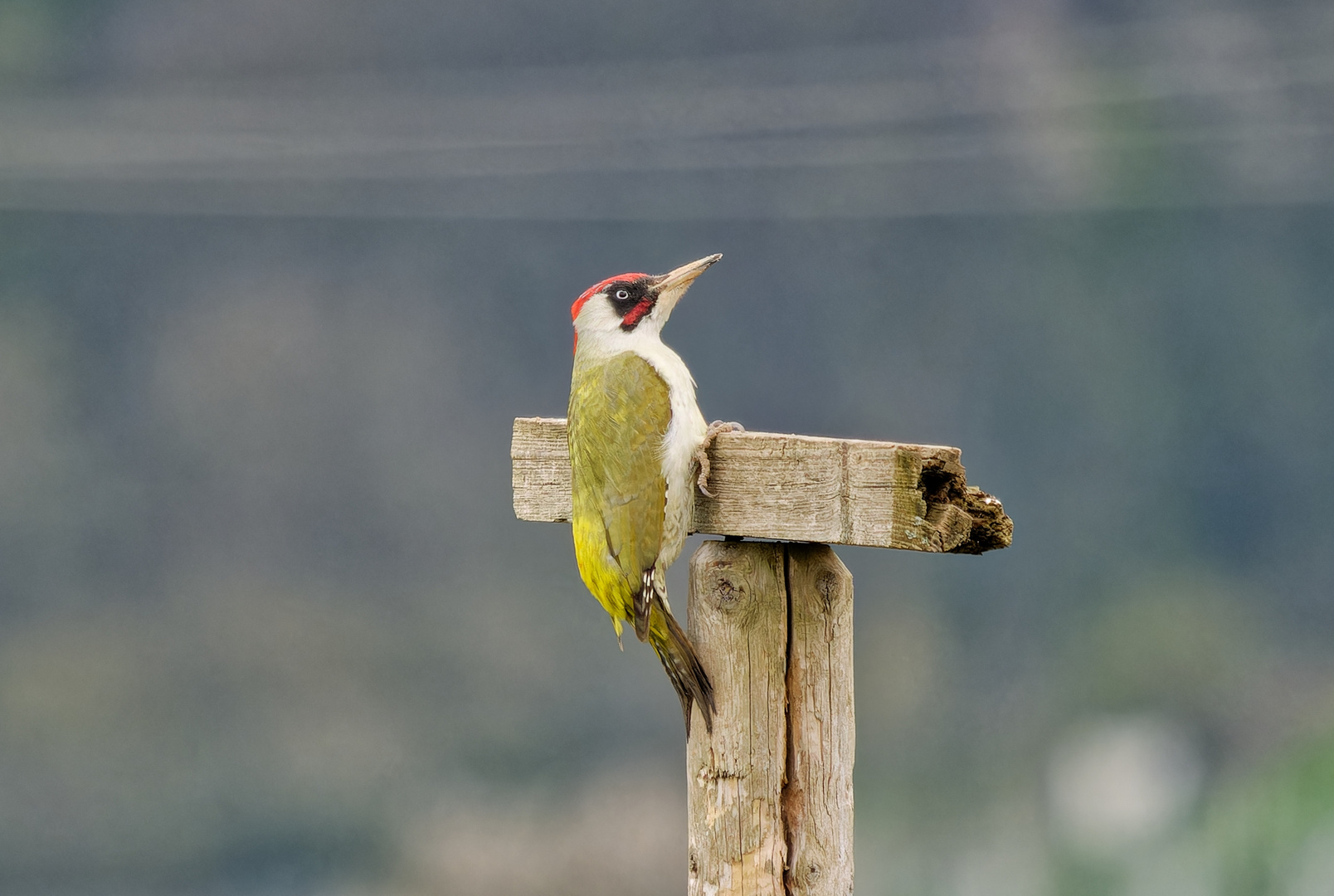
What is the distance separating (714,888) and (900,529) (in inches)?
39.6

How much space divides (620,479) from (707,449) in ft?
0.75

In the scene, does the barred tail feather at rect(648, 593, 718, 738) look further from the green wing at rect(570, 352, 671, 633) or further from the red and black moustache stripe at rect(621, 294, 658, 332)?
the red and black moustache stripe at rect(621, 294, 658, 332)

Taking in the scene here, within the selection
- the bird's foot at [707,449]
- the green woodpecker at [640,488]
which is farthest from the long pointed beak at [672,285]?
the bird's foot at [707,449]

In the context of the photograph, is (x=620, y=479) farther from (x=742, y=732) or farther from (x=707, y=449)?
(x=742, y=732)

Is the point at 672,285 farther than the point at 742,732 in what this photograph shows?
Yes

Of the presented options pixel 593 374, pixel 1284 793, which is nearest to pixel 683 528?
pixel 593 374

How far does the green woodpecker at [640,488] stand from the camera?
3094mm

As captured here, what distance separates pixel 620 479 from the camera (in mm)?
3137

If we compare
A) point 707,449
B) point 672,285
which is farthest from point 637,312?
point 707,449

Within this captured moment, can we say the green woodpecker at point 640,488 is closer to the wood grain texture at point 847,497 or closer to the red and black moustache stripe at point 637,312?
the wood grain texture at point 847,497

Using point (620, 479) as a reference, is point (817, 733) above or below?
below

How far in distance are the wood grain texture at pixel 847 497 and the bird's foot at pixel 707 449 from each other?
0.06ft

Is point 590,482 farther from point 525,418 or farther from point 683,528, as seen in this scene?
point 525,418

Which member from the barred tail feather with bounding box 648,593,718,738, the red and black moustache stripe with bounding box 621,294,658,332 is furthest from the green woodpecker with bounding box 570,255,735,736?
the red and black moustache stripe with bounding box 621,294,658,332
